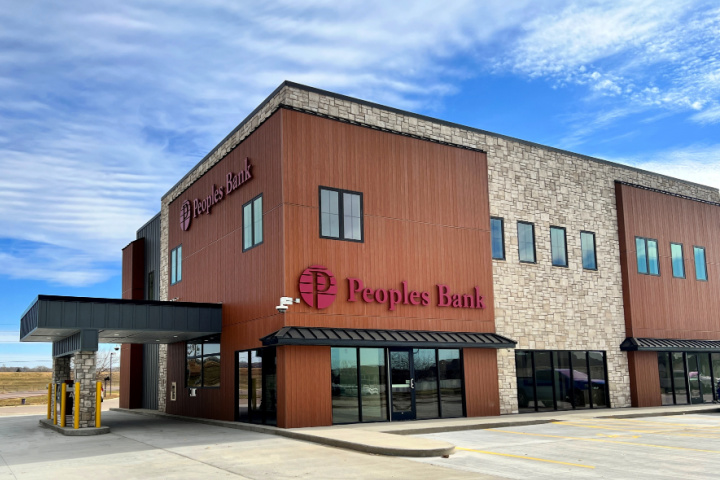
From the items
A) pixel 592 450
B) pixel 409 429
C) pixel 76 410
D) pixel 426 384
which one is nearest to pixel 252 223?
pixel 426 384

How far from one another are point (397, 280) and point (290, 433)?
20.0 ft

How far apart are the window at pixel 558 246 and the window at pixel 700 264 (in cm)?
846

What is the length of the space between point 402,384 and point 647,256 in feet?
47.0

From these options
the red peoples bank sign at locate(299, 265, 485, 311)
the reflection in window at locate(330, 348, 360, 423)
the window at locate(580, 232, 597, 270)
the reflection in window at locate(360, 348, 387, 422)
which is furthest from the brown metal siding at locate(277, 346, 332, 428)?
the window at locate(580, 232, 597, 270)

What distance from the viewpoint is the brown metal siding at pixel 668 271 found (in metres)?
28.2

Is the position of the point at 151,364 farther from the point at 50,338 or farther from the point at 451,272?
the point at 451,272

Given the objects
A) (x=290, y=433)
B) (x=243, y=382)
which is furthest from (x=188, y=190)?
(x=290, y=433)

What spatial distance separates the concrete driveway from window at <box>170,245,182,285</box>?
32.8 feet

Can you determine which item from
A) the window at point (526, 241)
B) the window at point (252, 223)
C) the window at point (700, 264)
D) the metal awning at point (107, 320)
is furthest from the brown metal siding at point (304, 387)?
the window at point (700, 264)

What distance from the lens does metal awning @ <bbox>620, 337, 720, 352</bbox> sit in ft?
88.3

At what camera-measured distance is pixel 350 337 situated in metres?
19.4

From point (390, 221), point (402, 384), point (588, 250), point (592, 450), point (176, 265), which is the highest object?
point (390, 221)

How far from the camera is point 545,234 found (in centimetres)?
2605

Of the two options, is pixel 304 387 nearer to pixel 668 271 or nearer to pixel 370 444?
pixel 370 444
